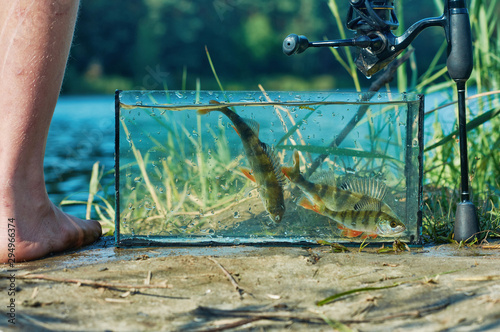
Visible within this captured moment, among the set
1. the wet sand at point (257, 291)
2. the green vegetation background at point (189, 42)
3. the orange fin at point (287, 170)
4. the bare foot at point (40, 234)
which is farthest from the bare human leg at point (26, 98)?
the green vegetation background at point (189, 42)

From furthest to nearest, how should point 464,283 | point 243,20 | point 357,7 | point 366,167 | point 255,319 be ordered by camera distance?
point 243,20 → point 366,167 → point 357,7 → point 464,283 → point 255,319

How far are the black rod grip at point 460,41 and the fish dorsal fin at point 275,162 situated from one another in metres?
0.63

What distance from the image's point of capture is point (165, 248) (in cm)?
169

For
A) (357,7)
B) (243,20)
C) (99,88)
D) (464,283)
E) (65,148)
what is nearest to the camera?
(464,283)

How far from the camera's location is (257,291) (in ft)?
3.95

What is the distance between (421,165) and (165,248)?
88cm

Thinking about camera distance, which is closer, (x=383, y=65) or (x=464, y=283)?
(x=464, y=283)

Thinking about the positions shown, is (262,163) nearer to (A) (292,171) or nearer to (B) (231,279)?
(A) (292,171)

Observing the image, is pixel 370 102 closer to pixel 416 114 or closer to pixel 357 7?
pixel 416 114

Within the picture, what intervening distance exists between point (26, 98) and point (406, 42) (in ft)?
3.79

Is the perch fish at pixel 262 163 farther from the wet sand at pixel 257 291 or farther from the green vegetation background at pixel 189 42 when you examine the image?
the green vegetation background at pixel 189 42

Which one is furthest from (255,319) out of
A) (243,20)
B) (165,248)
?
(243,20)

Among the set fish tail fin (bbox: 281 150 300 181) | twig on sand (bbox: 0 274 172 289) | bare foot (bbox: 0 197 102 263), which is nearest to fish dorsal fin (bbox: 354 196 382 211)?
fish tail fin (bbox: 281 150 300 181)

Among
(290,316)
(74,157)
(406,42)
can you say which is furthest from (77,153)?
(290,316)
